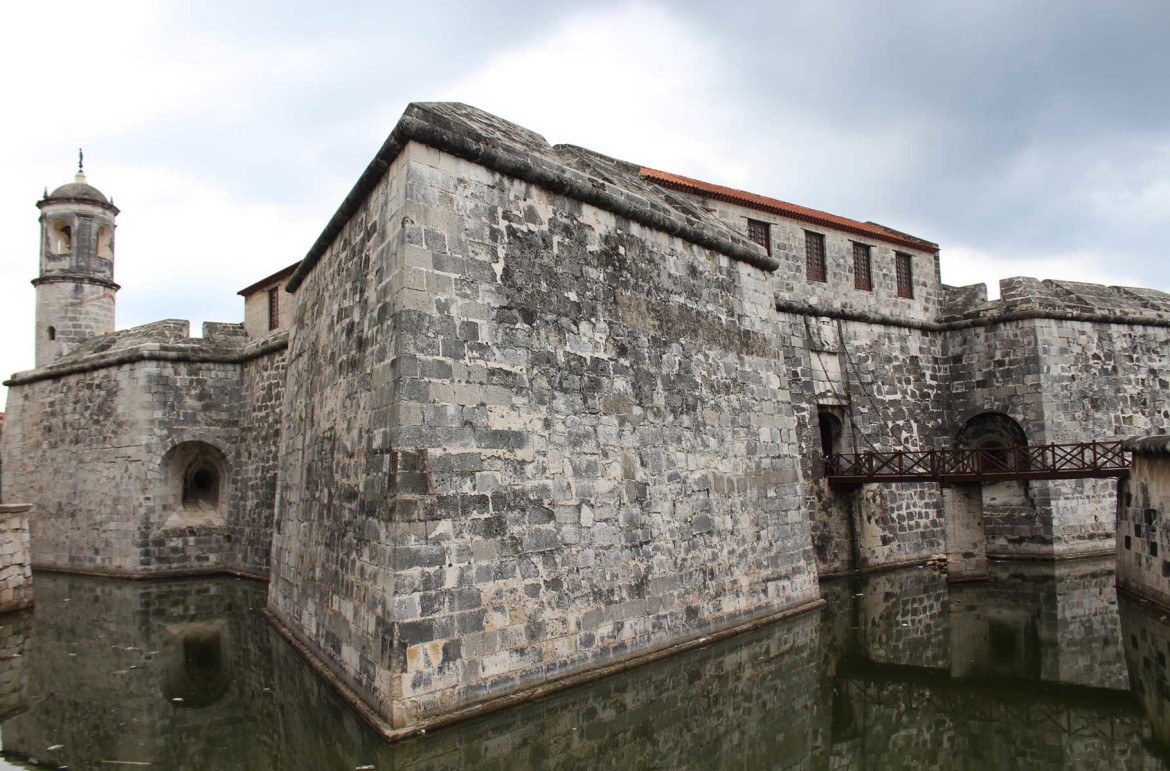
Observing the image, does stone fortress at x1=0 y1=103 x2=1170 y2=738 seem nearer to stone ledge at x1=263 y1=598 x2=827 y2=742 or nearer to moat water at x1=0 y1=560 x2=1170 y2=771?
stone ledge at x1=263 y1=598 x2=827 y2=742

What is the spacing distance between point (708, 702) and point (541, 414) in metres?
3.11

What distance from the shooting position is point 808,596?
11.2m

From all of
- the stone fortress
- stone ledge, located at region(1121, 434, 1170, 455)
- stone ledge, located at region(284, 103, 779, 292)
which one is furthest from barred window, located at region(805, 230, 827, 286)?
stone ledge, located at region(1121, 434, 1170, 455)

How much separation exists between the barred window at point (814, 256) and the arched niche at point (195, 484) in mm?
12729

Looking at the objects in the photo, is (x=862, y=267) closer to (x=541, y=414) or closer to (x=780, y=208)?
(x=780, y=208)

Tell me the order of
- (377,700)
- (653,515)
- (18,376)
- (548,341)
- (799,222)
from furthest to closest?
(18,376)
(799,222)
(653,515)
(548,341)
(377,700)

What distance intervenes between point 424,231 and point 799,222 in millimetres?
10674

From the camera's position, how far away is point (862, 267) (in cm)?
1669

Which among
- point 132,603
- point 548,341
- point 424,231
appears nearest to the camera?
point 424,231

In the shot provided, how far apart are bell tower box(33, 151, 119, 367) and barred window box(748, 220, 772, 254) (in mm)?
15233

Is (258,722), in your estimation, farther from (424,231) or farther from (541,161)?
(541,161)

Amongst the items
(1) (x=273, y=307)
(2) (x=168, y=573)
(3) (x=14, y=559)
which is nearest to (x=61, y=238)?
(1) (x=273, y=307)

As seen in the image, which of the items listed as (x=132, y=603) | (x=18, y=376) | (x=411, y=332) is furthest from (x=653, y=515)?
(x=18, y=376)

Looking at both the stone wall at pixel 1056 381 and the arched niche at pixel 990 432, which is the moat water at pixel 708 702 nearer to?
the stone wall at pixel 1056 381
